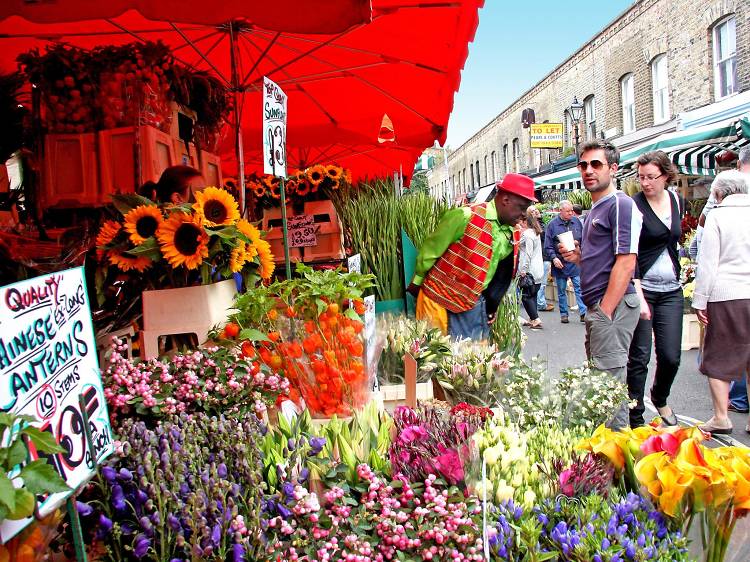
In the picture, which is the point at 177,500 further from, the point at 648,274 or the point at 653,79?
the point at 653,79

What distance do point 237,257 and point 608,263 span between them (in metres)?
2.35

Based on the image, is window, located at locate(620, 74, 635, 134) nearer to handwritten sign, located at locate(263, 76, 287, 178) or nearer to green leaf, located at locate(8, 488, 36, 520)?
handwritten sign, located at locate(263, 76, 287, 178)

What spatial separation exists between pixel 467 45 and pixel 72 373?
146 inches

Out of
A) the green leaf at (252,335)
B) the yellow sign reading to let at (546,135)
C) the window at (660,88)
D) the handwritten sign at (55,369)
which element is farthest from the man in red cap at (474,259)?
the yellow sign reading to let at (546,135)

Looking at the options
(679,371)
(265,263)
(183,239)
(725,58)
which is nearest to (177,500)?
(183,239)

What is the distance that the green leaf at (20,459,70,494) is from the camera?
106 centimetres

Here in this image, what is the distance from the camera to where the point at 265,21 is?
3012 mm

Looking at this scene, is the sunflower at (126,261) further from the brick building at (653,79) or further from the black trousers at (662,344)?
the brick building at (653,79)

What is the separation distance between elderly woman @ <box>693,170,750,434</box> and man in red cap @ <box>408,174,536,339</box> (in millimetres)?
1236

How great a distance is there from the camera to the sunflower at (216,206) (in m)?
2.41

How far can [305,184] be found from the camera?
5.69 metres

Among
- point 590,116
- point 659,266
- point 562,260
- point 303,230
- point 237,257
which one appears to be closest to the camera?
point 237,257

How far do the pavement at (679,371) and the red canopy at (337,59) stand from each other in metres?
2.18

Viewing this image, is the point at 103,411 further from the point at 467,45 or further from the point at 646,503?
the point at 467,45
